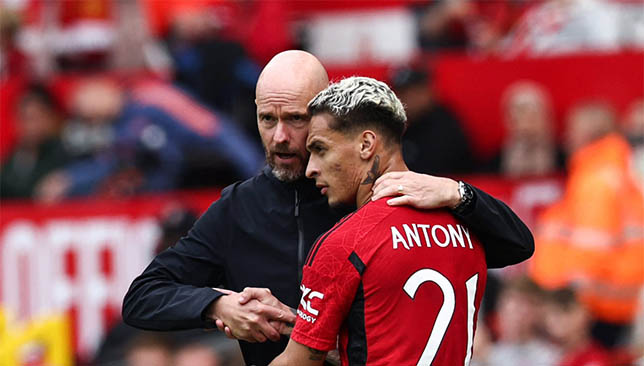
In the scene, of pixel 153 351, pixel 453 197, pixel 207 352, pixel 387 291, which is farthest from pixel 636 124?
pixel 387 291

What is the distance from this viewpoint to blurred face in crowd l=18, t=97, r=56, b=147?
10094mm

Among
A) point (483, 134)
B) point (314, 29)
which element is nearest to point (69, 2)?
point (314, 29)

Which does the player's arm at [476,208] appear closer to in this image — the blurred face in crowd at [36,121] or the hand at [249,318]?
the hand at [249,318]

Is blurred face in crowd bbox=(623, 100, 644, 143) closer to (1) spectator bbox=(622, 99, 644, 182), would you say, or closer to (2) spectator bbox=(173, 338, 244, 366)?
(1) spectator bbox=(622, 99, 644, 182)

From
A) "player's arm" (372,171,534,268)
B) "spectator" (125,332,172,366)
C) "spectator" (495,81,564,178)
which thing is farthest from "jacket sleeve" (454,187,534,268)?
"spectator" (495,81,564,178)

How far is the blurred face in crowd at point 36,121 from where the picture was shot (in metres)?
10.1

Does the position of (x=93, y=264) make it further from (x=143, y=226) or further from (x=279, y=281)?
(x=279, y=281)

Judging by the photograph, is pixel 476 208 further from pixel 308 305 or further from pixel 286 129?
pixel 286 129

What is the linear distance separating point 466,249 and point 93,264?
5593mm

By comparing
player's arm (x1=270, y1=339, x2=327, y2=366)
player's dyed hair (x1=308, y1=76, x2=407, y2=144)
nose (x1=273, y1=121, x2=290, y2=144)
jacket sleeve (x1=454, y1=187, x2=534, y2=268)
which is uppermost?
player's dyed hair (x1=308, y1=76, x2=407, y2=144)

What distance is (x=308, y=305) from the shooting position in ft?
13.9

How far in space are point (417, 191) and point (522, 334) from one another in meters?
3.88

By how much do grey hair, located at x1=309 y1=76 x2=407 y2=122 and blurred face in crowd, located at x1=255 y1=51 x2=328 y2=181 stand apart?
9.2 inches

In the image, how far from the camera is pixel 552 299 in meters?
7.86
